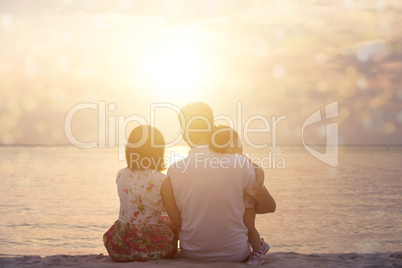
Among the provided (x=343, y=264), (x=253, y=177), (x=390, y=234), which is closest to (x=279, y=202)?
(x=390, y=234)

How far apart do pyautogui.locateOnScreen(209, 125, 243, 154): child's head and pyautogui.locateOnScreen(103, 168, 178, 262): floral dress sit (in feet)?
2.32

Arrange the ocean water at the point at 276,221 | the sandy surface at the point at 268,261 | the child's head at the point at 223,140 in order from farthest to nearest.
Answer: the ocean water at the point at 276,221, the sandy surface at the point at 268,261, the child's head at the point at 223,140

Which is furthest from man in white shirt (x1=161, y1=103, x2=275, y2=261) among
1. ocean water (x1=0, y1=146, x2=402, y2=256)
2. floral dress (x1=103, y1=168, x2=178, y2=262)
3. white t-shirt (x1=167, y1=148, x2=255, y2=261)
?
ocean water (x1=0, y1=146, x2=402, y2=256)

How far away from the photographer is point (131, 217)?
4.67m

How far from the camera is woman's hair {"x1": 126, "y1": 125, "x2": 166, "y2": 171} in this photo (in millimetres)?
4438

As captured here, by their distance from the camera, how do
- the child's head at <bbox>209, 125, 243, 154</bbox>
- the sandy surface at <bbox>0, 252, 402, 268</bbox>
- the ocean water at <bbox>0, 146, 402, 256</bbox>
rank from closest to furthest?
the child's head at <bbox>209, 125, 243, 154</bbox>
the sandy surface at <bbox>0, 252, 402, 268</bbox>
the ocean water at <bbox>0, 146, 402, 256</bbox>

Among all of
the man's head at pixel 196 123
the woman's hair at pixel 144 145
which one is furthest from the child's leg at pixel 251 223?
the woman's hair at pixel 144 145

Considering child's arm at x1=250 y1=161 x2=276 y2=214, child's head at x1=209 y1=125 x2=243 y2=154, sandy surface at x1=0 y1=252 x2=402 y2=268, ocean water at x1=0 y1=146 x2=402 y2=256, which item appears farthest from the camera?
ocean water at x1=0 y1=146 x2=402 y2=256

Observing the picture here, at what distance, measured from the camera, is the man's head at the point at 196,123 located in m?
4.43

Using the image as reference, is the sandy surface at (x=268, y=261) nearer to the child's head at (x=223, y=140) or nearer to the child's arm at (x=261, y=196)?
the child's arm at (x=261, y=196)

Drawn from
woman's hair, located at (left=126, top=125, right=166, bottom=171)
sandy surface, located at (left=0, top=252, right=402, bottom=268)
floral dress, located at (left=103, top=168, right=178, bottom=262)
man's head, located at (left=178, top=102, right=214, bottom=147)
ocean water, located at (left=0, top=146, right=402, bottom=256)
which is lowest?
ocean water, located at (left=0, top=146, right=402, bottom=256)

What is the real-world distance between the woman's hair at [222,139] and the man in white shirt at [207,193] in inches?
2.3

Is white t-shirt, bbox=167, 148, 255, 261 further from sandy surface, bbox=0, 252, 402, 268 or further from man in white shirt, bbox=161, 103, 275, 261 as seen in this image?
sandy surface, bbox=0, 252, 402, 268

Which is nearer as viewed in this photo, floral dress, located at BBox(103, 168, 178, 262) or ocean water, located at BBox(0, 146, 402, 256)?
floral dress, located at BBox(103, 168, 178, 262)
